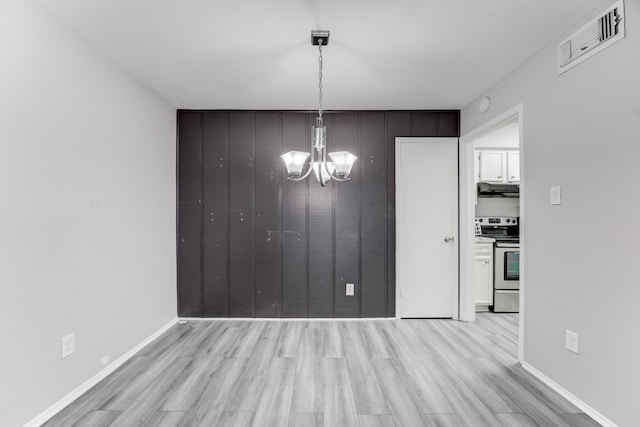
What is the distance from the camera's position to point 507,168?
4254 millimetres

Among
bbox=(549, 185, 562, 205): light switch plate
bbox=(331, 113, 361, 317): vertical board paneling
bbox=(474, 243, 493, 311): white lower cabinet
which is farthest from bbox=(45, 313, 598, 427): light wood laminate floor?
bbox=(549, 185, 562, 205): light switch plate

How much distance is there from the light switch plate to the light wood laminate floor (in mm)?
1354

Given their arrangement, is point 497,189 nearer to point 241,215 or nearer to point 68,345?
point 241,215

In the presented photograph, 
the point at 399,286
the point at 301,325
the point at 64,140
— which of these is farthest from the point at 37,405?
the point at 399,286

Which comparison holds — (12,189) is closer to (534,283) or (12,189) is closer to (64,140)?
(64,140)

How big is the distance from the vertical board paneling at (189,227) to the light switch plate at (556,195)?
11.2ft

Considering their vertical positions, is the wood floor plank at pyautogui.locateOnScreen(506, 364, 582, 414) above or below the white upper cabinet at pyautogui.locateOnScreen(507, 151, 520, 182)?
below

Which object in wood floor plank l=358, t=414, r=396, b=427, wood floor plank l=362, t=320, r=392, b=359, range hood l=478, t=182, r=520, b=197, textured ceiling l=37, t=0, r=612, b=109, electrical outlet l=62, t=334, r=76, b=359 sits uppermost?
textured ceiling l=37, t=0, r=612, b=109

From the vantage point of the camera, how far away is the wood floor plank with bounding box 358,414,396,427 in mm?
1708

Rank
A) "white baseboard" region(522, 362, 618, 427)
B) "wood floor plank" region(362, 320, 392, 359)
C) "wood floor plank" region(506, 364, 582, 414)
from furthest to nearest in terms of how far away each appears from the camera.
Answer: "wood floor plank" region(362, 320, 392, 359), "wood floor plank" region(506, 364, 582, 414), "white baseboard" region(522, 362, 618, 427)

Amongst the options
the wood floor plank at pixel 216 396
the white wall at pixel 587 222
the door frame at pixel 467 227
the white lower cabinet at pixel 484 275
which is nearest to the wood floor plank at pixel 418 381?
the white wall at pixel 587 222

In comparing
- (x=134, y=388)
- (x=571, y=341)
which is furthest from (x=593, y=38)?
(x=134, y=388)

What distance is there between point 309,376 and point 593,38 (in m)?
2.99

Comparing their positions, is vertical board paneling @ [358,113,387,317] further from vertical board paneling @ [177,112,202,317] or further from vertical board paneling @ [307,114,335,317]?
vertical board paneling @ [177,112,202,317]
